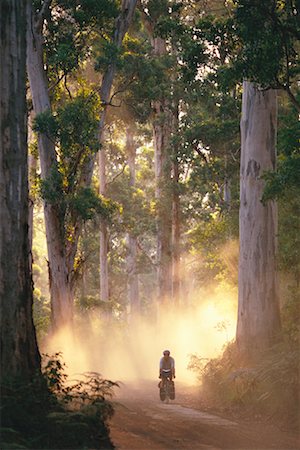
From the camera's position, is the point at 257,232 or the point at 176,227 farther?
the point at 176,227

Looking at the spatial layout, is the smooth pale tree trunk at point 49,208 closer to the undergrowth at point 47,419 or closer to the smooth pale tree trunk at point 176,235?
the smooth pale tree trunk at point 176,235

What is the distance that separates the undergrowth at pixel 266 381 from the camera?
46.8 ft

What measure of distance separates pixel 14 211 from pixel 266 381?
7.46 meters

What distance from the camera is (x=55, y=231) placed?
77.9 feet

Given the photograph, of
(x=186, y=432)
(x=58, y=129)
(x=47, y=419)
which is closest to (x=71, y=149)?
(x=58, y=129)

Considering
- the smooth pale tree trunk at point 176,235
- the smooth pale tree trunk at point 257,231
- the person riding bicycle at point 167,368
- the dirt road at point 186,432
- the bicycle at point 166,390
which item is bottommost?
the dirt road at point 186,432

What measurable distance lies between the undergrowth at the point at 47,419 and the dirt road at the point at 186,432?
449 mm

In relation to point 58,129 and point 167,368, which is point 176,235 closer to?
point 58,129

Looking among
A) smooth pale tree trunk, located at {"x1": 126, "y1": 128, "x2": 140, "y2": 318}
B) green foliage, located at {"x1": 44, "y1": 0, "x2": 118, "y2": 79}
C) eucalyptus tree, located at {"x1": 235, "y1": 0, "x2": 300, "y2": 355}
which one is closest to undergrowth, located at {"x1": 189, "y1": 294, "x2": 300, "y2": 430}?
eucalyptus tree, located at {"x1": 235, "y1": 0, "x2": 300, "y2": 355}

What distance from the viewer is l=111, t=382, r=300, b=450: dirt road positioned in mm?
11414

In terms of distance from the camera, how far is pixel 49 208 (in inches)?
931

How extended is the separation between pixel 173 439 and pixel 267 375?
4.11 metres

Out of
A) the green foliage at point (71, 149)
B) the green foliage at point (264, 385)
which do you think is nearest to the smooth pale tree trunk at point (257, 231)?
the green foliage at point (264, 385)

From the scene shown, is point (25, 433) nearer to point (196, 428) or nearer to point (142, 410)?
point (196, 428)
